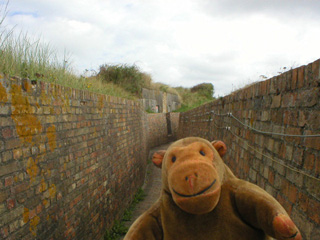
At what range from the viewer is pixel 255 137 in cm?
331

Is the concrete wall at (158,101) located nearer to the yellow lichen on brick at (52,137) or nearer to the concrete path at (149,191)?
the concrete path at (149,191)

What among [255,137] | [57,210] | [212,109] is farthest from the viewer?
[212,109]

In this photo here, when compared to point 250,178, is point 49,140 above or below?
above

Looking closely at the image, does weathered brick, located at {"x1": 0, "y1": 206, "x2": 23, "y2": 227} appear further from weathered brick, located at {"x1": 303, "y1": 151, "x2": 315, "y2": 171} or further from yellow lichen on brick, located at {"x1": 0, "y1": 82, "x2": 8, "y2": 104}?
weathered brick, located at {"x1": 303, "y1": 151, "x2": 315, "y2": 171}

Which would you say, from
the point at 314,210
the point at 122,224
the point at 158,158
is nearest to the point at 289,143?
the point at 314,210

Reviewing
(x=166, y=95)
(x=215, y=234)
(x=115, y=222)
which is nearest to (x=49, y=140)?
(x=215, y=234)

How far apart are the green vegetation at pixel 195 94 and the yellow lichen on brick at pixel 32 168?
2741cm

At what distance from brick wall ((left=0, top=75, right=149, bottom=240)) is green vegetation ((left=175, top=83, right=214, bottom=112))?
A: 24.9m

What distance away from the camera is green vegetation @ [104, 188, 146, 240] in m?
5.71

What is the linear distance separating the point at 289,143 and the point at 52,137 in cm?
266

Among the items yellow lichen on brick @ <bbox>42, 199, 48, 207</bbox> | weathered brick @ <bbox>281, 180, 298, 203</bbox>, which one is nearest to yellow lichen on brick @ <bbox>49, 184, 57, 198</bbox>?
yellow lichen on brick @ <bbox>42, 199, 48, 207</bbox>

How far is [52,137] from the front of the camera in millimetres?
3496

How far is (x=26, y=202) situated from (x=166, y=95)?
2310 centimetres

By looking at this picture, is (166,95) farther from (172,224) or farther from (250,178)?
(172,224)
